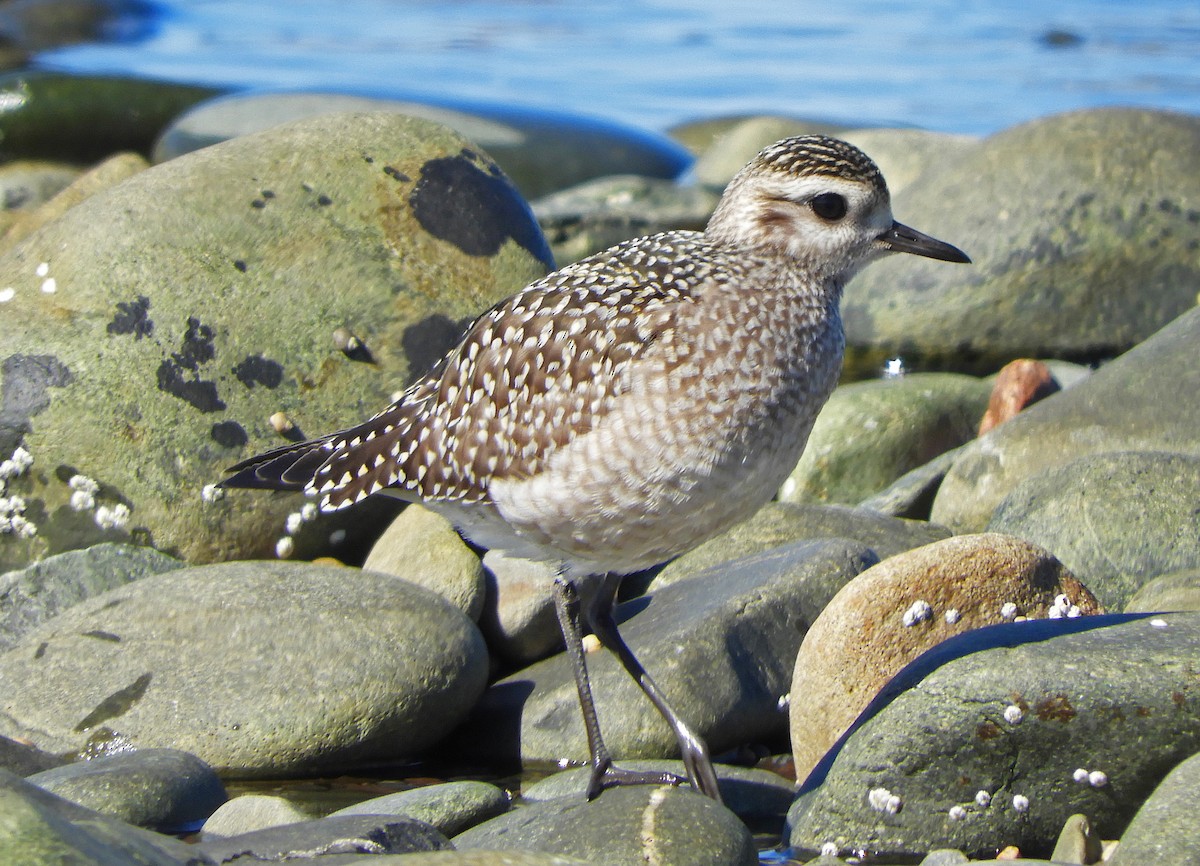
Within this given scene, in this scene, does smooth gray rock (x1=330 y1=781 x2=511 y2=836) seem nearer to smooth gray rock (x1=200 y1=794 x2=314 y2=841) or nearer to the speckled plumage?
smooth gray rock (x1=200 y1=794 x2=314 y2=841)

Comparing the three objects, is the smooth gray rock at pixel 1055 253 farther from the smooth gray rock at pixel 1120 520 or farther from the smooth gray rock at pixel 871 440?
the smooth gray rock at pixel 1120 520

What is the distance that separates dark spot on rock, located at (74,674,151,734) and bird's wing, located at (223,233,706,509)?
2.60ft

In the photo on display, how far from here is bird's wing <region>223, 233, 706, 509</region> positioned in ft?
15.9

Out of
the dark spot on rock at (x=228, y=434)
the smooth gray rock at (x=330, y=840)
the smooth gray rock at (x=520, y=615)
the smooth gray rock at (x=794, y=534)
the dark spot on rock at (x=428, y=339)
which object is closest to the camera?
the smooth gray rock at (x=330, y=840)

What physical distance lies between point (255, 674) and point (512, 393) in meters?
1.44

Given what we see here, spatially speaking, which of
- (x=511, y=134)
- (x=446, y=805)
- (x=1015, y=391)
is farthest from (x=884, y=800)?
(x=511, y=134)

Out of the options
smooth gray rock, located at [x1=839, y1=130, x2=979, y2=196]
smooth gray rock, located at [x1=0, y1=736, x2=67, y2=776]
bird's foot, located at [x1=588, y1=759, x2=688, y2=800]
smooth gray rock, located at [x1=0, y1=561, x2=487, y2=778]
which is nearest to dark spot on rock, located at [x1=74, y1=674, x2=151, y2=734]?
smooth gray rock, located at [x1=0, y1=561, x2=487, y2=778]

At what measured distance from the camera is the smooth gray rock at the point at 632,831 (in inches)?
174

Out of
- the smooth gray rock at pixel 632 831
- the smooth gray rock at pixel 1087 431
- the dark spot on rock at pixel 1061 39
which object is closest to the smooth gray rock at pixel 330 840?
the smooth gray rock at pixel 632 831

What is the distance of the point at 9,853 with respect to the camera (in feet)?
10.6

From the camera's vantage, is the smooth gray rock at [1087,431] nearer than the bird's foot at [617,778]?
No

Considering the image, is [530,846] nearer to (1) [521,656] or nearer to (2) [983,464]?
(1) [521,656]

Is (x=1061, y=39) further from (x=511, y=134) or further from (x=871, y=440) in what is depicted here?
(x=871, y=440)

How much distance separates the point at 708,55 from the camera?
20.8m
